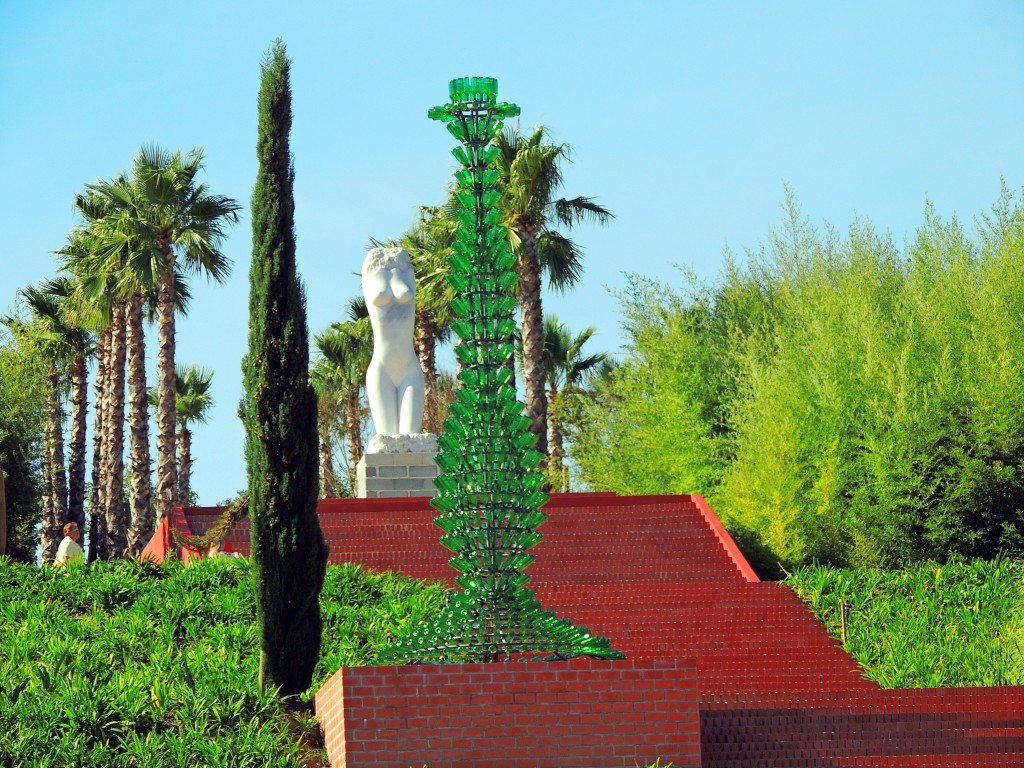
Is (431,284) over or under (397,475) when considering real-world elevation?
over

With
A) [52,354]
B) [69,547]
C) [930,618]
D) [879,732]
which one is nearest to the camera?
[879,732]

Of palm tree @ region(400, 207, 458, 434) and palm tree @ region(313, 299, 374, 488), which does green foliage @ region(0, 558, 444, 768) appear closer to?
palm tree @ region(400, 207, 458, 434)

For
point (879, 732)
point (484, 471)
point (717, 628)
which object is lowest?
point (879, 732)

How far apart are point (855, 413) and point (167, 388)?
442 inches

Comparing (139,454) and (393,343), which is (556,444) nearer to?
(139,454)

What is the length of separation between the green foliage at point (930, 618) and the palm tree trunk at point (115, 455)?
1433cm

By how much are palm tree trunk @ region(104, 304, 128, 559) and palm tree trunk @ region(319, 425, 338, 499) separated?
30.0 feet

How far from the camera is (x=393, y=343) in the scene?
20062mm

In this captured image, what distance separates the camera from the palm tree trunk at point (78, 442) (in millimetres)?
31859

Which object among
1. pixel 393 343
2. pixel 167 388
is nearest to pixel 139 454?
pixel 167 388

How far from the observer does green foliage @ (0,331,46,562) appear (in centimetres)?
3159

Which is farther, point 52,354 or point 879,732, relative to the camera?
point 52,354

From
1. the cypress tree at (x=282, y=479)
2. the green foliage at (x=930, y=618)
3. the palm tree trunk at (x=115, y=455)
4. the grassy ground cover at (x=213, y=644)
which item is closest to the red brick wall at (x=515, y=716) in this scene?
→ the grassy ground cover at (x=213, y=644)

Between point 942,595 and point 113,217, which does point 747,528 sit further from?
point 113,217
